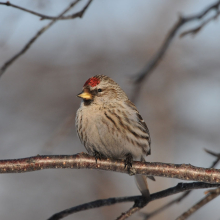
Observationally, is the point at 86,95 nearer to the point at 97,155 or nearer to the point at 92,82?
the point at 92,82

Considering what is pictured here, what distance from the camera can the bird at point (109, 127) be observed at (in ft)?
11.7

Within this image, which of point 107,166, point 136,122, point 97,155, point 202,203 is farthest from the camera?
point 136,122

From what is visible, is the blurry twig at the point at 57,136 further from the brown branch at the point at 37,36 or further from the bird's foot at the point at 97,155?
the brown branch at the point at 37,36

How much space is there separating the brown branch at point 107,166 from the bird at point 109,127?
11 centimetres

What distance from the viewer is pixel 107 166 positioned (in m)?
3.27

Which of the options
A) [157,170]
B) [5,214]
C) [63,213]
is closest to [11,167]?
[63,213]

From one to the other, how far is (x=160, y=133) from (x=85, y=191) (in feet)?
6.82

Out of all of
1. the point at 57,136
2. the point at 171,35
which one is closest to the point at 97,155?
the point at 57,136

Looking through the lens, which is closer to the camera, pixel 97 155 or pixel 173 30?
pixel 97 155

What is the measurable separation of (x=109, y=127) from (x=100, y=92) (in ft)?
1.65

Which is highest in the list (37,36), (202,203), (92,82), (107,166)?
(92,82)

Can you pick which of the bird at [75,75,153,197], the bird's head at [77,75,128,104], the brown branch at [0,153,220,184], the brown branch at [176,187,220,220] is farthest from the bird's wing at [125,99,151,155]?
the brown branch at [176,187,220,220]

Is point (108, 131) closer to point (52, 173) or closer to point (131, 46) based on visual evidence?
point (52, 173)

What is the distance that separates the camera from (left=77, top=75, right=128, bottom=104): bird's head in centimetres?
379
